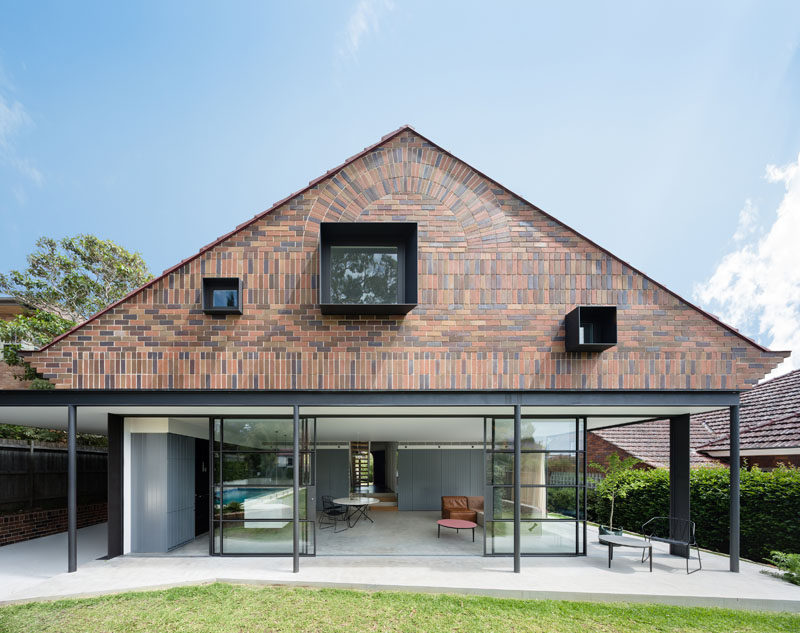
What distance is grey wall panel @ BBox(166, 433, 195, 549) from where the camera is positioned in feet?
30.9

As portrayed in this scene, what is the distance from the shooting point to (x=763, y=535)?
9008mm

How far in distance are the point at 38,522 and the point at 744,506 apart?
14.9 metres

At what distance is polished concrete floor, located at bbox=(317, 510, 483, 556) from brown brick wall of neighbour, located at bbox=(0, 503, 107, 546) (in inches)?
237

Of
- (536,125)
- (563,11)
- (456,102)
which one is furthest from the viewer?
(536,125)

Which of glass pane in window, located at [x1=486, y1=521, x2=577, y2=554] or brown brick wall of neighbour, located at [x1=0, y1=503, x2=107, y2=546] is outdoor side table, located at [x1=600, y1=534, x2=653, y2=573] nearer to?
glass pane in window, located at [x1=486, y1=521, x2=577, y2=554]

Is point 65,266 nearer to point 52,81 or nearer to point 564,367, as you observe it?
point 564,367

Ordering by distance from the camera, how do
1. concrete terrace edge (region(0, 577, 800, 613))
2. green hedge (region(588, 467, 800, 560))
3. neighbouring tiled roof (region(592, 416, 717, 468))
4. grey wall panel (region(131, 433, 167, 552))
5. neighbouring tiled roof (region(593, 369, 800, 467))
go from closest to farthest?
concrete terrace edge (region(0, 577, 800, 613)), green hedge (region(588, 467, 800, 560)), grey wall panel (region(131, 433, 167, 552)), neighbouring tiled roof (region(593, 369, 800, 467)), neighbouring tiled roof (region(592, 416, 717, 468))

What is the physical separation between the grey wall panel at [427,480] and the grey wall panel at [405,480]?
0.10 meters

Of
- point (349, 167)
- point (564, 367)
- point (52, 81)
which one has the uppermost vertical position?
point (52, 81)

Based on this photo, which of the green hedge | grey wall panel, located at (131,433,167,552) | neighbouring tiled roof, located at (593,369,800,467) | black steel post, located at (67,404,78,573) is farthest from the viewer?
neighbouring tiled roof, located at (593,369,800,467)

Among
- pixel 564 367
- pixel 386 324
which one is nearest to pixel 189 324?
pixel 386 324

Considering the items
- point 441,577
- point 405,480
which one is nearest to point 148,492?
point 441,577

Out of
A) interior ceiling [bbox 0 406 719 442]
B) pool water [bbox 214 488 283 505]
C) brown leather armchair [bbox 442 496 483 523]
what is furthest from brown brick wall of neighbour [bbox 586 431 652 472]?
pool water [bbox 214 488 283 505]

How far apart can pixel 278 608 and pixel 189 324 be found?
454cm
